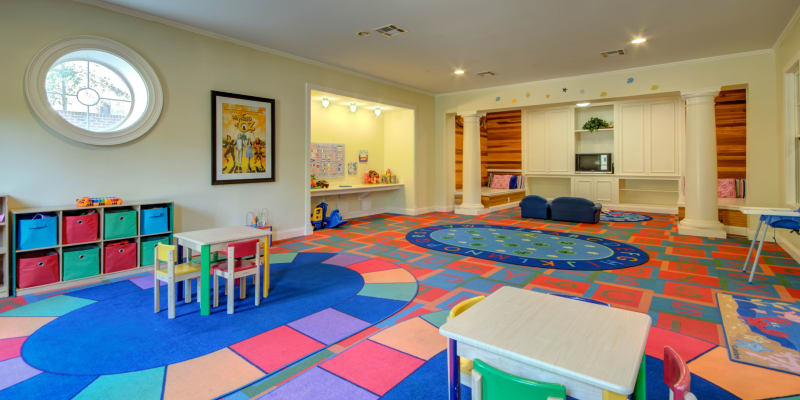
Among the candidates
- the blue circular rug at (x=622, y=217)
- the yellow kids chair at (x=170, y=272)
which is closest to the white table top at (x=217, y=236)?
the yellow kids chair at (x=170, y=272)

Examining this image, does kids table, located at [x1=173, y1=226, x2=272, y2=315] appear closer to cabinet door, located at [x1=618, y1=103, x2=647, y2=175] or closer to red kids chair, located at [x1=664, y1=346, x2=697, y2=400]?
red kids chair, located at [x1=664, y1=346, x2=697, y2=400]

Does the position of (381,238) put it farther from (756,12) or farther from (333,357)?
(756,12)

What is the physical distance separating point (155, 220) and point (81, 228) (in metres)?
0.67

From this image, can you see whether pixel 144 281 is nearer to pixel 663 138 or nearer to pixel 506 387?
pixel 506 387

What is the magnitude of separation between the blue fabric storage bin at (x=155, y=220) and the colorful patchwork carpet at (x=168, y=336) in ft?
1.90

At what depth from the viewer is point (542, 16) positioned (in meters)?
4.49

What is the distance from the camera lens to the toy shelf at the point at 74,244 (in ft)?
11.7

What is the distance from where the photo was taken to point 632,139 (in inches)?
382

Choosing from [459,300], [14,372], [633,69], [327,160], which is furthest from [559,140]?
[14,372]

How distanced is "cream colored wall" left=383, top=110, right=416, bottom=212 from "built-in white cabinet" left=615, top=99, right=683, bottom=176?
533 cm

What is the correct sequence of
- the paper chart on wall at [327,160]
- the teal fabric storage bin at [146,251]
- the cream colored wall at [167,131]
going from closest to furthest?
the cream colored wall at [167,131]
the teal fabric storage bin at [146,251]
the paper chart on wall at [327,160]

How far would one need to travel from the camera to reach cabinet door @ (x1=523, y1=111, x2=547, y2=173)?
11031 millimetres

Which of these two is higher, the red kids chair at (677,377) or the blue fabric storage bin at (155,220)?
the blue fabric storage bin at (155,220)

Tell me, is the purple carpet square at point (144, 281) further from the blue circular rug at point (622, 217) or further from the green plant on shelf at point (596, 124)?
the green plant on shelf at point (596, 124)
